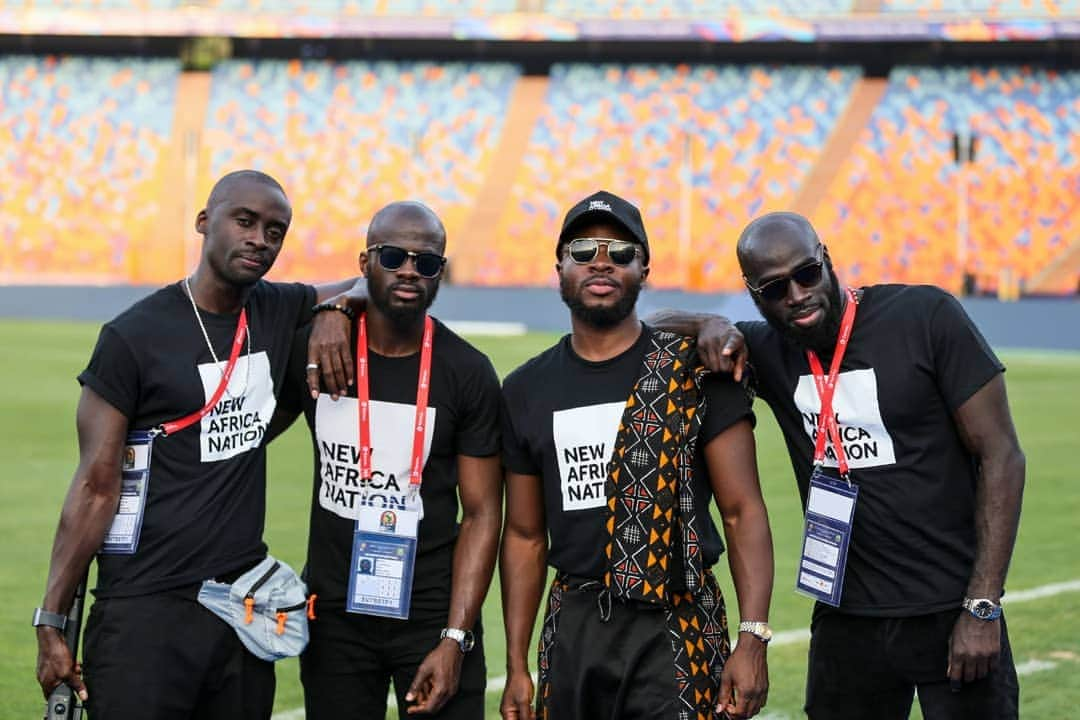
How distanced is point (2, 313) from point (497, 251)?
524 inches

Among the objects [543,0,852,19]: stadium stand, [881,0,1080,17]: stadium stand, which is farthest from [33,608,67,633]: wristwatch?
[881,0,1080,17]: stadium stand

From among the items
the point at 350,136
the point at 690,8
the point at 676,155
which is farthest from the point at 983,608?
the point at 350,136

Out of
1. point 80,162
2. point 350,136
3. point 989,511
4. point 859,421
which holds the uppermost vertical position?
point 350,136

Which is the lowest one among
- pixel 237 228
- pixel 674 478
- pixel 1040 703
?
pixel 1040 703

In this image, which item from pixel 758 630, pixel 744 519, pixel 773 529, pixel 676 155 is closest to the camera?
pixel 758 630

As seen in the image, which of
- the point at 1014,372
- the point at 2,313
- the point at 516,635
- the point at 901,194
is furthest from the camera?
the point at 901,194

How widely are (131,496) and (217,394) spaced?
375 millimetres

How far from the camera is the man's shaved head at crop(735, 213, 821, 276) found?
3.88m

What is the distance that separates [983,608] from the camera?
3.77m

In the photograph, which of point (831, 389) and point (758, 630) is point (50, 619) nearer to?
point (758, 630)

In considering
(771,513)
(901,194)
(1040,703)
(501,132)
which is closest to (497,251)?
(501,132)

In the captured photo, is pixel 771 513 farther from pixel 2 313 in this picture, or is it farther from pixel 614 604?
pixel 2 313

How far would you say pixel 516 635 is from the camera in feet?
12.6

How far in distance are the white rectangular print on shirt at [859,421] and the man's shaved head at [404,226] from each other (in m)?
1.22
